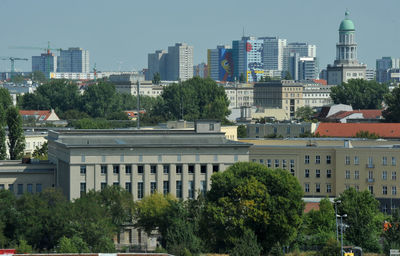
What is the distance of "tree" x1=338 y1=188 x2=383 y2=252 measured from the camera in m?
77.6

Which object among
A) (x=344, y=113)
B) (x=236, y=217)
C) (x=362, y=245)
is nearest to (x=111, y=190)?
(x=236, y=217)

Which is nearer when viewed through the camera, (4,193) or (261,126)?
(4,193)

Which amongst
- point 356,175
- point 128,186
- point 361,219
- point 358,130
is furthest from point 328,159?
point 358,130

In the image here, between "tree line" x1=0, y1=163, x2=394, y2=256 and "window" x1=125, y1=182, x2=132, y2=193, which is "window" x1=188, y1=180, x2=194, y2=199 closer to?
"window" x1=125, y1=182, x2=132, y2=193

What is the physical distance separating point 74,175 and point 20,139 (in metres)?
30.6

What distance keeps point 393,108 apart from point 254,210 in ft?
364

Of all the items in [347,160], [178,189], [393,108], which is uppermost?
→ [393,108]

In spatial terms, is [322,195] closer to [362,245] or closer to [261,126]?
[362,245]

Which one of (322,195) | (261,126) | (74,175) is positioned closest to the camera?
(74,175)

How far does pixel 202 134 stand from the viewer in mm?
93562

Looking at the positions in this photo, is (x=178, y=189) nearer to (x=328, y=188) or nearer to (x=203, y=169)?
(x=203, y=169)

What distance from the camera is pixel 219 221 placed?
7556 centimetres

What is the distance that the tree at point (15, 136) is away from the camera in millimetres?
117062

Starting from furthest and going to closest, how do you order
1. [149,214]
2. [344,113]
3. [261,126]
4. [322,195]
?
[344,113] < [261,126] < [322,195] < [149,214]
